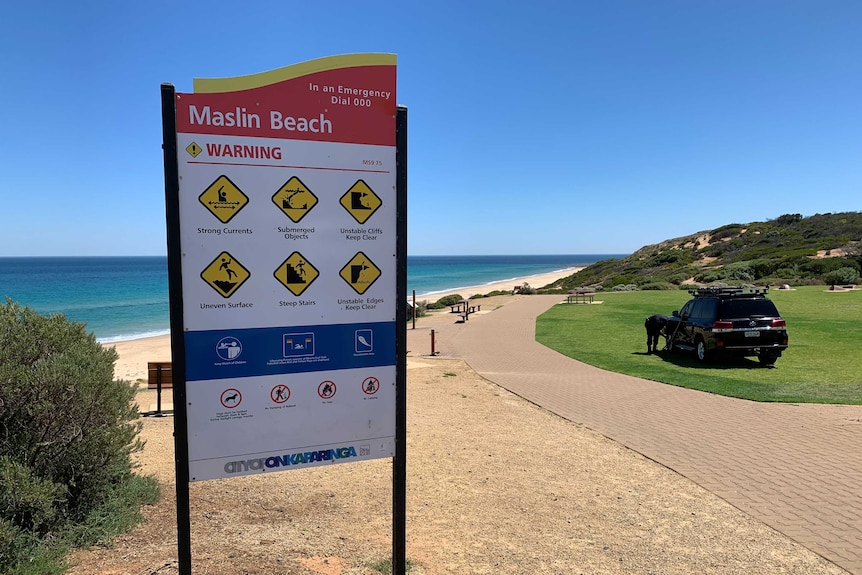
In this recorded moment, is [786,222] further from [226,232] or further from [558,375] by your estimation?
[226,232]

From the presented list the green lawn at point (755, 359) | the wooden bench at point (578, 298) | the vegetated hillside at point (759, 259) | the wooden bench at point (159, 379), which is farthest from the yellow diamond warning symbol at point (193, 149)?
the vegetated hillside at point (759, 259)

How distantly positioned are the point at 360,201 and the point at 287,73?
30.4 inches

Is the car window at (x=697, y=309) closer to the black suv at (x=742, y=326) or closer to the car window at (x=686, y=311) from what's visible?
the car window at (x=686, y=311)

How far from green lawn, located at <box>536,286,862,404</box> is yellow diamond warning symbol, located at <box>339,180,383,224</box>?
873cm

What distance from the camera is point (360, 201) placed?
3.16 m

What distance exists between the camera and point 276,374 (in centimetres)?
304

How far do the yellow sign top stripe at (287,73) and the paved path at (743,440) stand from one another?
458 cm

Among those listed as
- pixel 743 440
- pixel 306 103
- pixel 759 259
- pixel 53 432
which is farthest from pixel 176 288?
pixel 759 259

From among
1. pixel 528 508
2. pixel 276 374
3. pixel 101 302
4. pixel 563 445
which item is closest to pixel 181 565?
pixel 276 374

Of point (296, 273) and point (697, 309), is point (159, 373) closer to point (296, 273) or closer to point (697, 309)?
point (296, 273)

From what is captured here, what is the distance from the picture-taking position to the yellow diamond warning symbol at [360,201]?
3.13m

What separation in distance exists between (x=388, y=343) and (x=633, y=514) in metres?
2.93

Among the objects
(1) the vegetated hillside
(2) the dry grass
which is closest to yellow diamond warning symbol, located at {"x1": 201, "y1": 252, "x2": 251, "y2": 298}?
(2) the dry grass

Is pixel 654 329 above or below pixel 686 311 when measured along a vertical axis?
below
